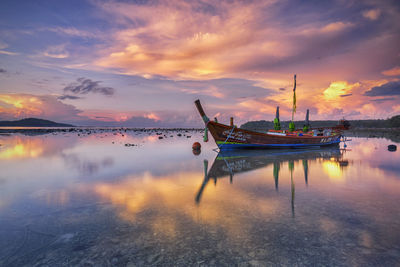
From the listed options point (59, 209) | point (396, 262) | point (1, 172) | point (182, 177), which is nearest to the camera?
point (396, 262)

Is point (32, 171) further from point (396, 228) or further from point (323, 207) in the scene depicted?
point (396, 228)

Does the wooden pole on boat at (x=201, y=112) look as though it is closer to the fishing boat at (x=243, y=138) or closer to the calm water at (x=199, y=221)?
the fishing boat at (x=243, y=138)

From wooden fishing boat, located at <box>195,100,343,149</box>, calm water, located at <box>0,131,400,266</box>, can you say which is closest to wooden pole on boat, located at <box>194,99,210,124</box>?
wooden fishing boat, located at <box>195,100,343,149</box>

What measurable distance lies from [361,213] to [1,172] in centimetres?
1700

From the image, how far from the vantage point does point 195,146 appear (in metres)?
24.3

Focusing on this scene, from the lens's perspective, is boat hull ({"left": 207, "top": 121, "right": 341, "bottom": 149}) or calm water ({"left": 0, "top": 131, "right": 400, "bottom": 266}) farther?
boat hull ({"left": 207, "top": 121, "right": 341, "bottom": 149})

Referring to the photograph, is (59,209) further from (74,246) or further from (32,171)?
(32,171)

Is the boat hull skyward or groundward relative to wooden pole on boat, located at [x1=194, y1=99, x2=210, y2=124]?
groundward

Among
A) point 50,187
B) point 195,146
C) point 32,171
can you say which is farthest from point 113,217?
point 195,146

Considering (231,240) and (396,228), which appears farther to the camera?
(396,228)

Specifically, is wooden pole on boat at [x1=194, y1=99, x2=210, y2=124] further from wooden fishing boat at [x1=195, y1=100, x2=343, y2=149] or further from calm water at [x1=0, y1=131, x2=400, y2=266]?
calm water at [x1=0, y1=131, x2=400, y2=266]

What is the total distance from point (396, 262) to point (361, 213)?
257 cm

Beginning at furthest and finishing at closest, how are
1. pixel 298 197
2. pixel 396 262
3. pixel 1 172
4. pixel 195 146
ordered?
pixel 195 146 → pixel 1 172 → pixel 298 197 → pixel 396 262

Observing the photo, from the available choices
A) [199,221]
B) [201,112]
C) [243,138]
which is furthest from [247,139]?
[199,221]
